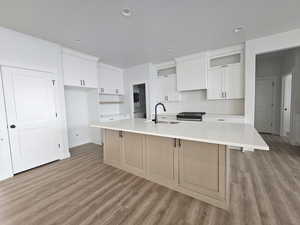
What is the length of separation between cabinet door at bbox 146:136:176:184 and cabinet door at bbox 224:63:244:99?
2766 mm

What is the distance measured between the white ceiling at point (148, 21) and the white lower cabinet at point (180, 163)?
200 cm

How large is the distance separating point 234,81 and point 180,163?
3010 millimetres

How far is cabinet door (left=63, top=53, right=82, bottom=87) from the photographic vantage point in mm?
3363

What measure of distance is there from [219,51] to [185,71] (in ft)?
3.45

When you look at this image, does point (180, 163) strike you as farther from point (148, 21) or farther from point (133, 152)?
point (148, 21)

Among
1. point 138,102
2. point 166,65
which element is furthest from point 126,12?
point 138,102

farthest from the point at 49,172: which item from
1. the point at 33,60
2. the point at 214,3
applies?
the point at 214,3

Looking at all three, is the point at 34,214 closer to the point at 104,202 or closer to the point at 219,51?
the point at 104,202

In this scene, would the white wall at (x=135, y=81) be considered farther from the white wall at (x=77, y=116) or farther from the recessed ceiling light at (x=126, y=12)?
the recessed ceiling light at (x=126, y=12)

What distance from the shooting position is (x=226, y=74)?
146 inches

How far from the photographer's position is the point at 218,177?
5.28 feet

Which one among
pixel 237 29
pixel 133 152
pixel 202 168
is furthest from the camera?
pixel 237 29

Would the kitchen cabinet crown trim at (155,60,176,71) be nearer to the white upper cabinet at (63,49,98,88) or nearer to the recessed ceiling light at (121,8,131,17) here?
the white upper cabinet at (63,49,98,88)

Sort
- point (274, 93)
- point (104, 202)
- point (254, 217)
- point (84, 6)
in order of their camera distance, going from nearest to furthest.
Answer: point (254, 217) < point (104, 202) < point (84, 6) < point (274, 93)
